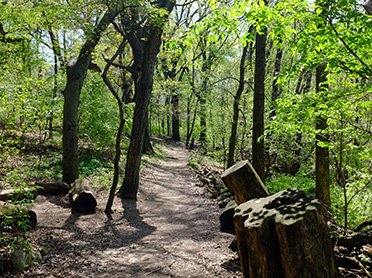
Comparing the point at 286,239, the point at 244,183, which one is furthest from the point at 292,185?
the point at 286,239

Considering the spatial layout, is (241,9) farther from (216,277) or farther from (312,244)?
(216,277)

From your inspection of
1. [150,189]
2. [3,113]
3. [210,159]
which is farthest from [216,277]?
[210,159]

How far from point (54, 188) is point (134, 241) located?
3806 millimetres

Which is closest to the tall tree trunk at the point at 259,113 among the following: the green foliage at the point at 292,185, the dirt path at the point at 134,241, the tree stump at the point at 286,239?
the dirt path at the point at 134,241

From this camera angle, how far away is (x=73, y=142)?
29.7 feet

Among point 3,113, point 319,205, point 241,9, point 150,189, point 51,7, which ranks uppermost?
point 51,7

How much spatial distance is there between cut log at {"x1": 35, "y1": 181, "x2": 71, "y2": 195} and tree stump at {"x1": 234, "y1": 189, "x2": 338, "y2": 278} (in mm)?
6696

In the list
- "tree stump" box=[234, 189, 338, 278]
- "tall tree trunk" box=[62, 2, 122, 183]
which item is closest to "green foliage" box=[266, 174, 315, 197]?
"tree stump" box=[234, 189, 338, 278]

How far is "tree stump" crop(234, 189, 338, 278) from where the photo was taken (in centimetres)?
260

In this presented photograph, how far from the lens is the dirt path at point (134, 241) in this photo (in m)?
4.24

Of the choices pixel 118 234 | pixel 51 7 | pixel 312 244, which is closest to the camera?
pixel 312 244

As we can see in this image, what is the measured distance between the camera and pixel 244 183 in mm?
4324

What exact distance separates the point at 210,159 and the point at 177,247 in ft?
50.0

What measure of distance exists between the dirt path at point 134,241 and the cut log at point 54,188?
0.35 m
